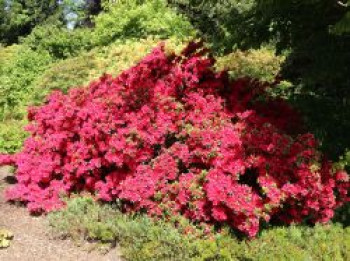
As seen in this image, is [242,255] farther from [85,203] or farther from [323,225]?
[85,203]

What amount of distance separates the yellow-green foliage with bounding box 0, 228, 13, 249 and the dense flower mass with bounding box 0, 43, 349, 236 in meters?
0.69

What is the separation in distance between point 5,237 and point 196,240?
2.32m

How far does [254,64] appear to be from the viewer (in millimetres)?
11234

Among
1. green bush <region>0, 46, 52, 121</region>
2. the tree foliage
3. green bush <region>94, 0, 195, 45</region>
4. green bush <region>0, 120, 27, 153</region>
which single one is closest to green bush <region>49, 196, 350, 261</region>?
green bush <region>0, 120, 27, 153</region>

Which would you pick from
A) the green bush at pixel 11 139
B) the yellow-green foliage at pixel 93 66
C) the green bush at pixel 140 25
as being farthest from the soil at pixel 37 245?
the green bush at pixel 140 25

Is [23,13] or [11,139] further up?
[11,139]

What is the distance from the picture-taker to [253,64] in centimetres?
1124

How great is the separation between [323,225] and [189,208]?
154 cm

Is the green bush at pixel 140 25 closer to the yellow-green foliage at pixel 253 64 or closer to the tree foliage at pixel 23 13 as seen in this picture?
the yellow-green foliage at pixel 253 64

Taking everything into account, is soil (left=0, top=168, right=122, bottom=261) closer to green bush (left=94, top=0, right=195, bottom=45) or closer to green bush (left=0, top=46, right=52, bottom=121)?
green bush (left=0, top=46, right=52, bottom=121)

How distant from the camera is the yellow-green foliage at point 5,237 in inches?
227

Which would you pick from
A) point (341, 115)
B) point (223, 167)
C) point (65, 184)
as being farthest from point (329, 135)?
point (65, 184)

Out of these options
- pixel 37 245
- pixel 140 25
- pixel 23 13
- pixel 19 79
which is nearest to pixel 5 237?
pixel 37 245

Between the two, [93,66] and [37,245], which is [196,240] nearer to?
[37,245]
